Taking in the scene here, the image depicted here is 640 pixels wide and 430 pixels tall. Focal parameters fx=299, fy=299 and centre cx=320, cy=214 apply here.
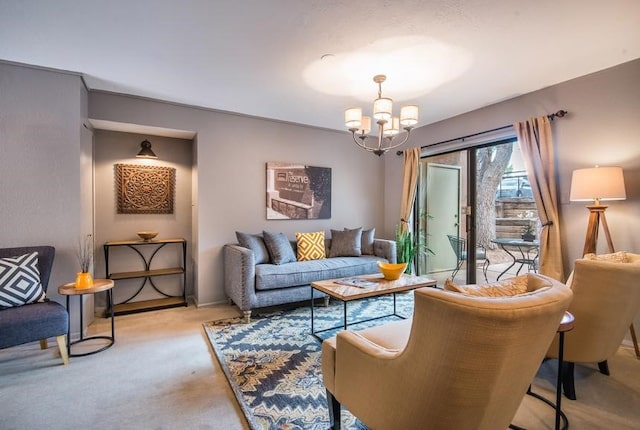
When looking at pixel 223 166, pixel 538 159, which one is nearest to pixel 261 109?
pixel 223 166

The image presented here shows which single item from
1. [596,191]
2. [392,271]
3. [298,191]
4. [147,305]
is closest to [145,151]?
[147,305]

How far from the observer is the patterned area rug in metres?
1.77

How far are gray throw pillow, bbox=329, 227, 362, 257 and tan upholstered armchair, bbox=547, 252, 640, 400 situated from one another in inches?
101

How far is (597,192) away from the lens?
2529mm

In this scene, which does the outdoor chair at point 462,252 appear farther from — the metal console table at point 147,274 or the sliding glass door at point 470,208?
the metal console table at point 147,274

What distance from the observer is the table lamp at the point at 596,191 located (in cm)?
250

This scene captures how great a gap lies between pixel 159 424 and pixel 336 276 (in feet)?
7.68

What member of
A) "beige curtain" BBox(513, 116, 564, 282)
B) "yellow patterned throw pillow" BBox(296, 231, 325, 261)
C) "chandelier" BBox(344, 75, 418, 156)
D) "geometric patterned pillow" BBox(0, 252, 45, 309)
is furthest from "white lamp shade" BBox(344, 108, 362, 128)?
"geometric patterned pillow" BBox(0, 252, 45, 309)

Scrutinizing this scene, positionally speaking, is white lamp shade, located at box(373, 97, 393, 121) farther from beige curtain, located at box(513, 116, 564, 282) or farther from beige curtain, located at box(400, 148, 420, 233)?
beige curtain, located at box(400, 148, 420, 233)

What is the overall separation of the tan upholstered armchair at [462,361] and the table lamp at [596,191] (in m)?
1.92

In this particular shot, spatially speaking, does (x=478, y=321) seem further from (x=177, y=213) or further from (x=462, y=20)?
(x=177, y=213)

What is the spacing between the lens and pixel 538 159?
10.5 ft

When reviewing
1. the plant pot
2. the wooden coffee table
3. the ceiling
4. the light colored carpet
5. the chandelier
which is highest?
the ceiling

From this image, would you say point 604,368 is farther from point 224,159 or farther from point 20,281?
point 20,281
